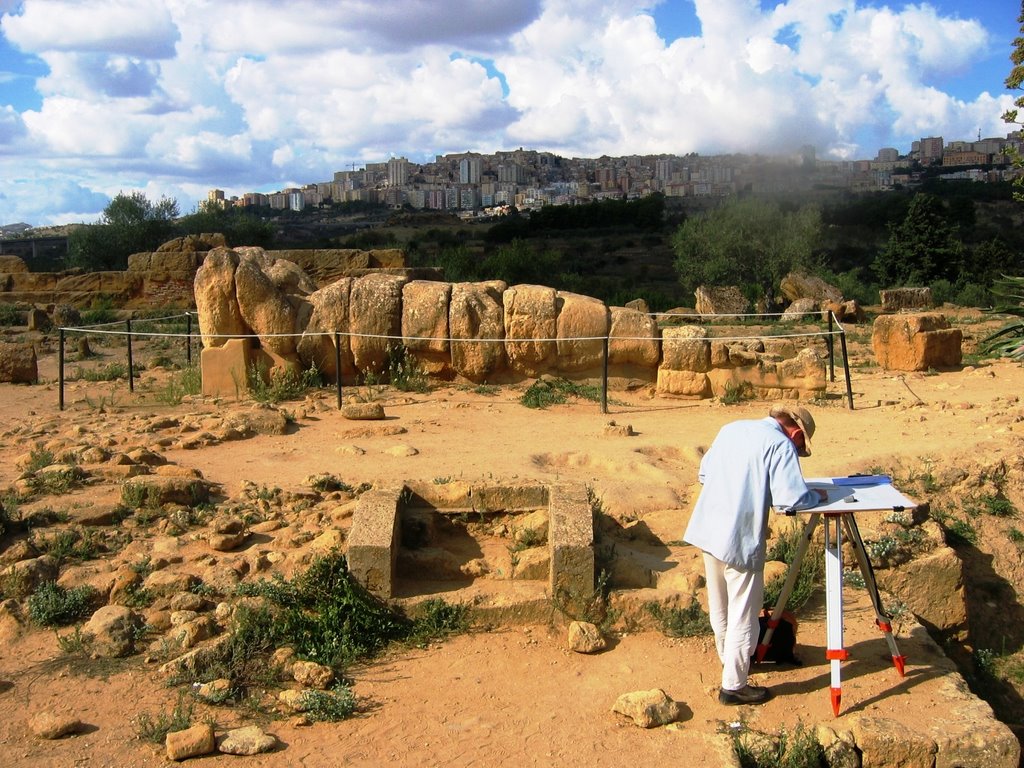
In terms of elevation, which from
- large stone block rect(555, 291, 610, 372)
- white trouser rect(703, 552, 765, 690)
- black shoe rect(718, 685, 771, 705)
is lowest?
black shoe rect(718, 685, 771, 705)

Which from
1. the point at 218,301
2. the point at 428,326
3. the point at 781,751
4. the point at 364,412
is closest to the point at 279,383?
the point at 218,301

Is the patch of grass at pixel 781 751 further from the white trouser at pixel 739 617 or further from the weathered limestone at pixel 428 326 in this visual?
the weathered limestone at pixel 428 326

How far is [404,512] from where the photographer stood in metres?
6.60

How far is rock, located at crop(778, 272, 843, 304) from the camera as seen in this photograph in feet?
67.5

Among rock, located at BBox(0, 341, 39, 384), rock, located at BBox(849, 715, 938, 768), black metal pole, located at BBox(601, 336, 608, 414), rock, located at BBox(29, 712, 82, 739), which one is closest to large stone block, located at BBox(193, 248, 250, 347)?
rock, located at BBox(0, 341, 39, 384)

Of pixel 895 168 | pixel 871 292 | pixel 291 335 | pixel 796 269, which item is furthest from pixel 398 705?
pixel 895 168

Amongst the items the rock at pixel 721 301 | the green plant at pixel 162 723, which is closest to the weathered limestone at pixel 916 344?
the rock at pixel 721 301

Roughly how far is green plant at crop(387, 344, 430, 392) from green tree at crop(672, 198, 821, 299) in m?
13.2

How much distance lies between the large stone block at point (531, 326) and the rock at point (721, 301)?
862cm

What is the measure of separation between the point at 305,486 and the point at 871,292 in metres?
19.4

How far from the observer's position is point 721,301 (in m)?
21.1

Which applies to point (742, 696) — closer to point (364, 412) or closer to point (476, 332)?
point (364, 412)

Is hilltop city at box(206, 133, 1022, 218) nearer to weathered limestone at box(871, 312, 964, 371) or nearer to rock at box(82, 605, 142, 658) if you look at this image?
weathered limestone at box(871, 312, 964, 371)

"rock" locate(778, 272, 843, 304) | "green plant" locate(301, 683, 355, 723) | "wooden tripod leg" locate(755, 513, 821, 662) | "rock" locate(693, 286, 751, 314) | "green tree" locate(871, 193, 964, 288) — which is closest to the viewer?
"green plant" locate(301, 683, 355, 723)
